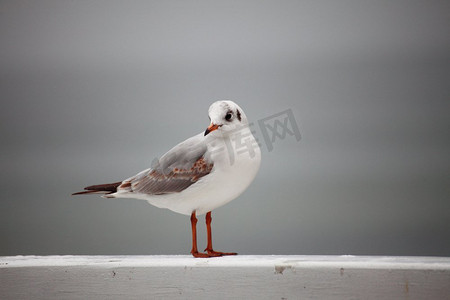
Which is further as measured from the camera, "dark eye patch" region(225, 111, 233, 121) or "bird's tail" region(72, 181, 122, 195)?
"bird's tail" region(72, 181, 122, 195)

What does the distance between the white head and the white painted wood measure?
39cm

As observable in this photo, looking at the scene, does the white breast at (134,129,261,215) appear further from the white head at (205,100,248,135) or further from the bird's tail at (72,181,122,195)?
the bird's tail at (72,181,122,195)

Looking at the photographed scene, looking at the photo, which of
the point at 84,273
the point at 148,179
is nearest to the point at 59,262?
the point at 84,273

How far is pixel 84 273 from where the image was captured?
61.8 inches

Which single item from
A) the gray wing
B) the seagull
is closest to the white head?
the seagull

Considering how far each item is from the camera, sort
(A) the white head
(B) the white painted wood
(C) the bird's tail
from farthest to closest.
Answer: (C) the bird's tail < (A) the white head < (B) the white painted wood

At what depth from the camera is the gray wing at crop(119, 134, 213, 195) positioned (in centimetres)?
171

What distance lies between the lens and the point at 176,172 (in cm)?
176

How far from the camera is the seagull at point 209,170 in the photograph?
1649 mm

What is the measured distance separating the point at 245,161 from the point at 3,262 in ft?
2.62

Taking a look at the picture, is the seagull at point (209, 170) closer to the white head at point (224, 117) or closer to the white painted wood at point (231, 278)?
the white head at point (224, 117)

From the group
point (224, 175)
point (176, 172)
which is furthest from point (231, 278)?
point (176, 172)

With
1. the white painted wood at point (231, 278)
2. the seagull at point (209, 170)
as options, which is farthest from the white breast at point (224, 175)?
the white painted wood at point (231, 278)

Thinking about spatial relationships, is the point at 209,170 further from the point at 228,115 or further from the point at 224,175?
the point at 228,115
